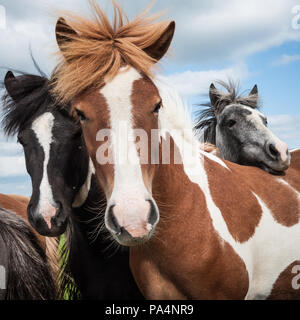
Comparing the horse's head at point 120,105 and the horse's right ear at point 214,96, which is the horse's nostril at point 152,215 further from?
the horse's right ear at point 214,96

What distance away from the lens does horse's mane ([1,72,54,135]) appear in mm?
3371

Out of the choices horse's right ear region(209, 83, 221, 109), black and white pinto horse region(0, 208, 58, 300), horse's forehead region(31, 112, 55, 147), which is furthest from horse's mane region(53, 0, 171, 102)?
horse's right ear region(209, 83, 221, 109)

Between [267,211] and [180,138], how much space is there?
3.41 ft

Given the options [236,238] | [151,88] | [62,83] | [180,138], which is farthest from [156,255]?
[62,83]

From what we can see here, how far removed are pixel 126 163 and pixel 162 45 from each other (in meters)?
1.18

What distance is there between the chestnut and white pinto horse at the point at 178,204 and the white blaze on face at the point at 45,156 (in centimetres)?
49

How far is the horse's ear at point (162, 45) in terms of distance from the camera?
2.95 meters

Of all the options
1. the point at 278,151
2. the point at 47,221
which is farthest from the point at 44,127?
the point at 278,151

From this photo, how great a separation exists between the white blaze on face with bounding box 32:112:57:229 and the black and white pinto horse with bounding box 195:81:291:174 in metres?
2.27

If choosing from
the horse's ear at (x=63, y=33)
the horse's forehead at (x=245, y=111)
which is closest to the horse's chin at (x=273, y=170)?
the horse's forehead at (x=245, y=111)

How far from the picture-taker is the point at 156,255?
2.84 meters

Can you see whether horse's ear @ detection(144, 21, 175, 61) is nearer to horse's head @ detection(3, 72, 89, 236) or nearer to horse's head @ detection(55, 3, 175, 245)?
horse's head @ detection(55, 3, 175, 245)

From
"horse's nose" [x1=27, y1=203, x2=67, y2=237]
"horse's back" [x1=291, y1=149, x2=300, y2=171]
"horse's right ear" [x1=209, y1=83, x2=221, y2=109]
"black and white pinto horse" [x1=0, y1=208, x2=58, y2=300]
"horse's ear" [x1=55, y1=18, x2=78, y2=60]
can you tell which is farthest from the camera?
"horse's right ear" [x1=209, y1=83, x2=221, y2=109]

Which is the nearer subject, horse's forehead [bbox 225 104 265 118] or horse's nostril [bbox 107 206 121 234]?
horse's nostril [bbox 107 206 121 234]
